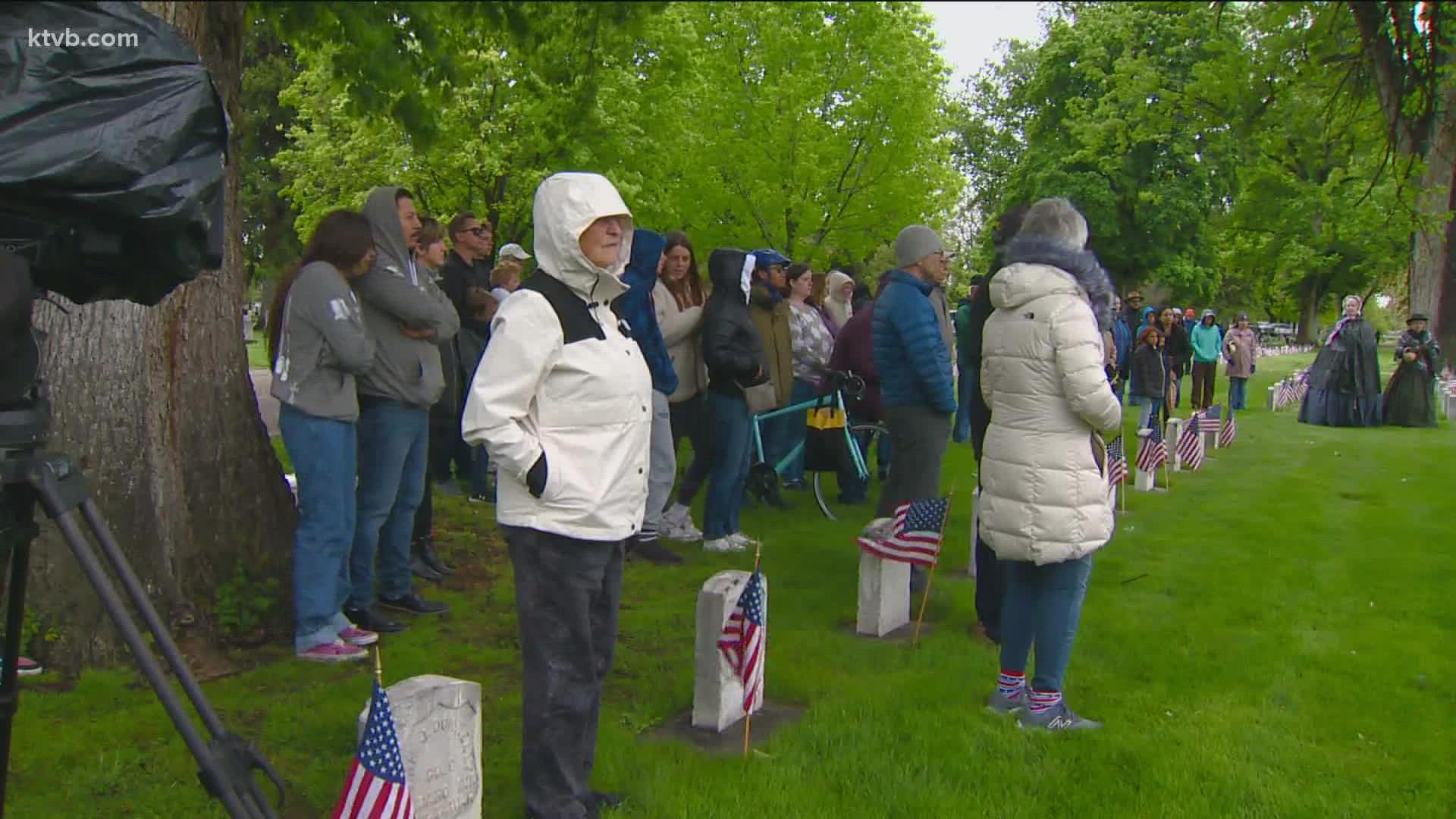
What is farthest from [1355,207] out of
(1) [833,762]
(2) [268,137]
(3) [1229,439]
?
(2) [268,137]

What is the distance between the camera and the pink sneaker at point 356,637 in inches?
232

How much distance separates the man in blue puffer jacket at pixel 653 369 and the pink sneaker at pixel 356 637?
76.8 inches

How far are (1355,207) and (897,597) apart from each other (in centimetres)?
890

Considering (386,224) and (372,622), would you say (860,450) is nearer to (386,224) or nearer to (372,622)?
(372,622)

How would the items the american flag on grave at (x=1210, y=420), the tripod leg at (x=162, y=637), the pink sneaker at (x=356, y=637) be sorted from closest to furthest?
1. the tripod leg at (x=162, y=637)
2. the pink sneaker at (x=356, y=637)
3. the american flag on grave at (x=1210, y=420)

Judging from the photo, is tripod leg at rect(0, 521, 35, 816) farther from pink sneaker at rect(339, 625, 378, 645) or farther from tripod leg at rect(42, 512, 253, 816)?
pink sneaker at rect(339, 625, 378, 645)

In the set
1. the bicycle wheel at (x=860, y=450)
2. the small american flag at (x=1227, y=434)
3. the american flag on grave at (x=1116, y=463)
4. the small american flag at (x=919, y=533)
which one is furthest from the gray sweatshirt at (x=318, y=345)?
the small american flag at (x=1227, y=434)

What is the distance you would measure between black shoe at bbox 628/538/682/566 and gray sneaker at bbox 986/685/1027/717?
3.30m

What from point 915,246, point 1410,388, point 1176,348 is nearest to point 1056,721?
point 915,246

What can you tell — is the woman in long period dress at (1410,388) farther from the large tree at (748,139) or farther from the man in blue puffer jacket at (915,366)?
the man in blue puffer jacket at (915,366)

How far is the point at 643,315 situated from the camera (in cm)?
780

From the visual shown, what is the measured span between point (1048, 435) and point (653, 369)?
359cm

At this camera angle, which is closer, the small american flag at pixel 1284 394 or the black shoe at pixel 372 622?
the black shoe at pixel 372 622

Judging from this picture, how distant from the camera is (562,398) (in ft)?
12.3
